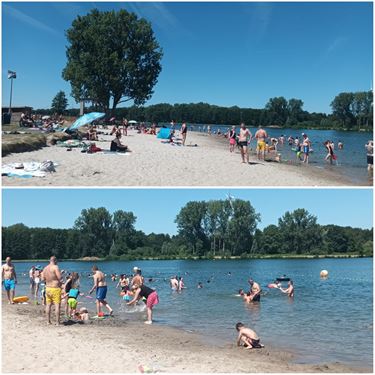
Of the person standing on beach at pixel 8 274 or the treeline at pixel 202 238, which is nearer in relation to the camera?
the person standing on beach at pixel 8 274

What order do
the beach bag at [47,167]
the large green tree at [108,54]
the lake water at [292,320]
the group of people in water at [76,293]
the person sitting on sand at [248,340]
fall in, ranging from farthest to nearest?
the large green tree at [108,54]
the beach bag at [47,167]
the lake water at [292,320]
the group of people in water at [76,293]
the person sitting on sand at [248,340]

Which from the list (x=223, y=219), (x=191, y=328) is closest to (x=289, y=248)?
(x=223, y=219)

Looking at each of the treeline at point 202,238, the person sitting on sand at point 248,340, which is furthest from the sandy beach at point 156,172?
the treeline at point 202,238

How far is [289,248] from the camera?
88750 millimetres

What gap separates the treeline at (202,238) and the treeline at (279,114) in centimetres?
2527

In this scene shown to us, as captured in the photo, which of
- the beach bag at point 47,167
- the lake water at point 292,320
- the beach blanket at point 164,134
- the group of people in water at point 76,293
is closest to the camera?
the group of people in water at point 76,293

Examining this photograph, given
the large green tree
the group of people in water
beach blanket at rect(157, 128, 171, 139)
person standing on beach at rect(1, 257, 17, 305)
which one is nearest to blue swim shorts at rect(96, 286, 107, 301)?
the group of people in water

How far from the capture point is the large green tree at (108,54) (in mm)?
43875

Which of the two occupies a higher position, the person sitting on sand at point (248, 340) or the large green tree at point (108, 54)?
the large green tree at point (108, 54)

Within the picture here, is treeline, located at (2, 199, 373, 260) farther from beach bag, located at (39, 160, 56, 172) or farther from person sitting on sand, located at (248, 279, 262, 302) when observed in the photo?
beach bag, located at (39, 160, 56, 172)

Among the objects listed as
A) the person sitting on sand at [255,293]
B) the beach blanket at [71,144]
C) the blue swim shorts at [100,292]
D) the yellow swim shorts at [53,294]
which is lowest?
the person sitting on sand at [255,293]

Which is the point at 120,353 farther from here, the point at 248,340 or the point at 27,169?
the point at 27,169

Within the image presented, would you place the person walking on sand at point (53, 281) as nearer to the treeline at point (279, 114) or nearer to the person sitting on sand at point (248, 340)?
the person sitting on sand at point (248, 340)

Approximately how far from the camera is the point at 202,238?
8912 centimetres
